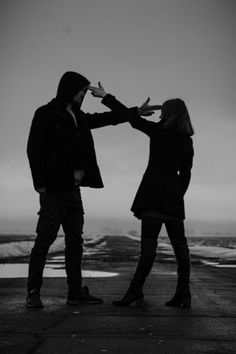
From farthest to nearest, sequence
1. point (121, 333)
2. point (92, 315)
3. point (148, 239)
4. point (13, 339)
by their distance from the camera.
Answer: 1. point (148, 239)
2. point (92, 315)
3. point (121, 333)
4. point (13, 339)

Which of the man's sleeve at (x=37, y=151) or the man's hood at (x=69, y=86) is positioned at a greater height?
the man's hood at (x=69, y=86)

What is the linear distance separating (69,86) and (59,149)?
0.68 metres

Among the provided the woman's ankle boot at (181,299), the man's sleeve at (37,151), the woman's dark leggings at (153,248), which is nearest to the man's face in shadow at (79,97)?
the man's sleeve at (37,151)

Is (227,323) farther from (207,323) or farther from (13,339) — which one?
(13,339)

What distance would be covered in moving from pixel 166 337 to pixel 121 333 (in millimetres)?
311

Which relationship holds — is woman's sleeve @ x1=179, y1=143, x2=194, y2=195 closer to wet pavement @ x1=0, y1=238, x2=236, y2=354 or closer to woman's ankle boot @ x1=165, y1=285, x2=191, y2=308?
woman's ankle boot @ x1=165, y1=285, x2=191, y2=308

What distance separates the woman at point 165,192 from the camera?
210 inches

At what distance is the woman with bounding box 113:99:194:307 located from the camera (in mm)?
5328

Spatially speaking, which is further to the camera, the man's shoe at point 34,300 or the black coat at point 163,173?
the black coat at point 163,173

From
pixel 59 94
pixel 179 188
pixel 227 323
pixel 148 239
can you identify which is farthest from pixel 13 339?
pixel 59 94

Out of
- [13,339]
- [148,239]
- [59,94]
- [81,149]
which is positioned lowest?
[13,339]

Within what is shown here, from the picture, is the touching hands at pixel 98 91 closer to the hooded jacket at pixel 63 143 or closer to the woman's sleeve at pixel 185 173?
the hooded jacket at pixel 63 143

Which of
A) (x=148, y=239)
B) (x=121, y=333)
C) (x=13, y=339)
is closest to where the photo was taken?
(x=13, y=339)

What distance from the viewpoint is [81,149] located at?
5.59m
